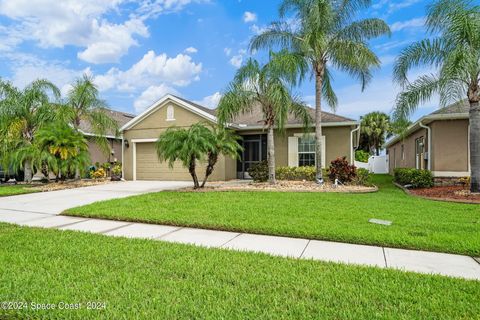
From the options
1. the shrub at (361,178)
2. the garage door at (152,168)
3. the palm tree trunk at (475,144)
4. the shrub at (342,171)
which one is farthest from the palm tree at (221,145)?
the palm tree trunk at (475,144)

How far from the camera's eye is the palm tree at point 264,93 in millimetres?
12039

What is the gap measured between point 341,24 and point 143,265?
12854 millimetres

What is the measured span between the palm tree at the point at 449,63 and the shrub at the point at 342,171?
112 inches

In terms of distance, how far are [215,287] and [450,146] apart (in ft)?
45.0

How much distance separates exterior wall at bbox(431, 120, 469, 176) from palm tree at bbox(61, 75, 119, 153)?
17356 millimetres

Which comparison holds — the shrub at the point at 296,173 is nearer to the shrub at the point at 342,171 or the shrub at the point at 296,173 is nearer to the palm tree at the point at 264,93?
the shrub at the point at 342,171

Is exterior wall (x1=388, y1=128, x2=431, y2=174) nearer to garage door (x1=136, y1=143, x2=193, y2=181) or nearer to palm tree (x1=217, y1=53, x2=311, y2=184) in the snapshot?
palm tree (x1=217, y1=53, x2=311, y2=184)

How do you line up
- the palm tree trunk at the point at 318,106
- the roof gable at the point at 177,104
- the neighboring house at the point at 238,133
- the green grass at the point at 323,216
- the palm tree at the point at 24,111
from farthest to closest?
the roof gable at the point at 177,104
the neighboring house at the point at 238,133
the palm tree at the point at 24,111
the palm tree trunk at the point at 318,106
the green grass at the point at 323,216

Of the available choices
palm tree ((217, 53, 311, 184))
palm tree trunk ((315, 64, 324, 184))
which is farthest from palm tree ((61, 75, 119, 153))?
palm tree trunk ((315, 64, 324, 184))

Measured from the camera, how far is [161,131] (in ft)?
59.0

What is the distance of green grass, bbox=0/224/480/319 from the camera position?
9.22 feet

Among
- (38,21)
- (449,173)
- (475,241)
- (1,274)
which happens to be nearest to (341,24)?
(449,173)

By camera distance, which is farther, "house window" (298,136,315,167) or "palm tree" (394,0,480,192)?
"house window" (298,136,315,167)

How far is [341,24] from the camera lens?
42.0ft
